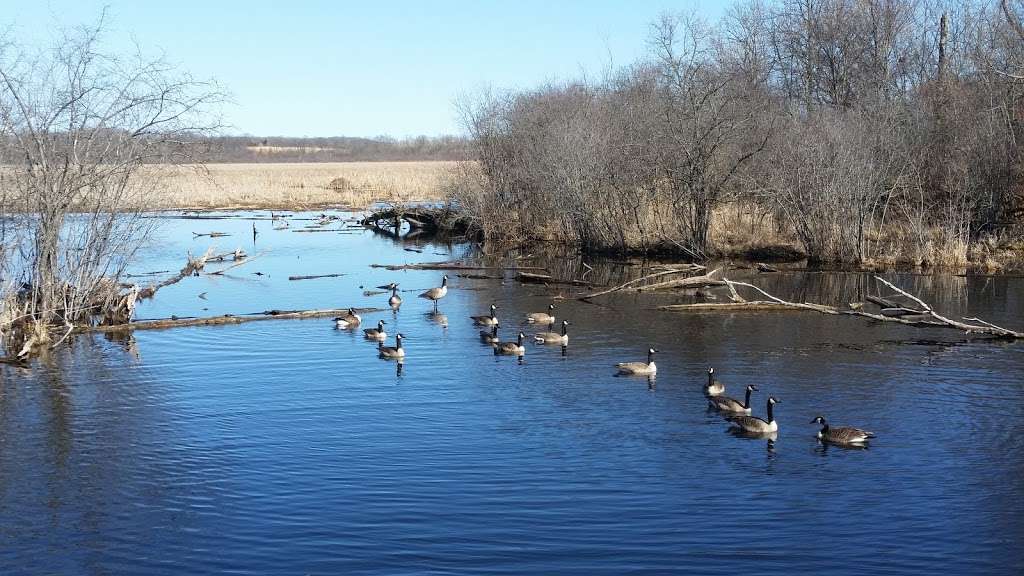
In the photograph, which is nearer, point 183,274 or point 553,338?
point 553,338

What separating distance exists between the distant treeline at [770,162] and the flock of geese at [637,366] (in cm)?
1204

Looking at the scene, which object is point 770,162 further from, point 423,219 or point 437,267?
point 423,219

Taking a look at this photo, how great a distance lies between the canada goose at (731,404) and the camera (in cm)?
1491

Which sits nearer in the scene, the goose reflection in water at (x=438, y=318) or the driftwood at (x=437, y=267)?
the goose reflection in water at (x=438, y=318)

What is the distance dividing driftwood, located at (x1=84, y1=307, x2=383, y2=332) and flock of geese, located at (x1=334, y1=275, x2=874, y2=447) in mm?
684

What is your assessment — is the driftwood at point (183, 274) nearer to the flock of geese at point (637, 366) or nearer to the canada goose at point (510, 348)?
the flock of geese at point (637, 366)

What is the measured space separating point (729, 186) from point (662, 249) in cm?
371

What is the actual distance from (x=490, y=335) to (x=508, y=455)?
8.49m

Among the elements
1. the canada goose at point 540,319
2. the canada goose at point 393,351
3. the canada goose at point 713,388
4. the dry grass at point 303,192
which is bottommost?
the canada goose at point 713,388

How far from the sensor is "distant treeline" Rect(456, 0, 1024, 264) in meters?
33.5

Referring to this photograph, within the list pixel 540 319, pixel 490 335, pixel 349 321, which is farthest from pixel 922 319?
pixel 349 321

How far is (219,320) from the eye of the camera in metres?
23.0

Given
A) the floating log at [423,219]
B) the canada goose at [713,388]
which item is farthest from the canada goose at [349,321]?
the floating log at [423,219]

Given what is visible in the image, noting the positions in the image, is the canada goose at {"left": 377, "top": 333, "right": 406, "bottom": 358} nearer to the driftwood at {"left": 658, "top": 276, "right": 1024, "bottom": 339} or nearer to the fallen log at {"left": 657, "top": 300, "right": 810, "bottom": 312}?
the driftwood at {"left": 658, "top": 276, "right": 1024, "bottom": 339}
